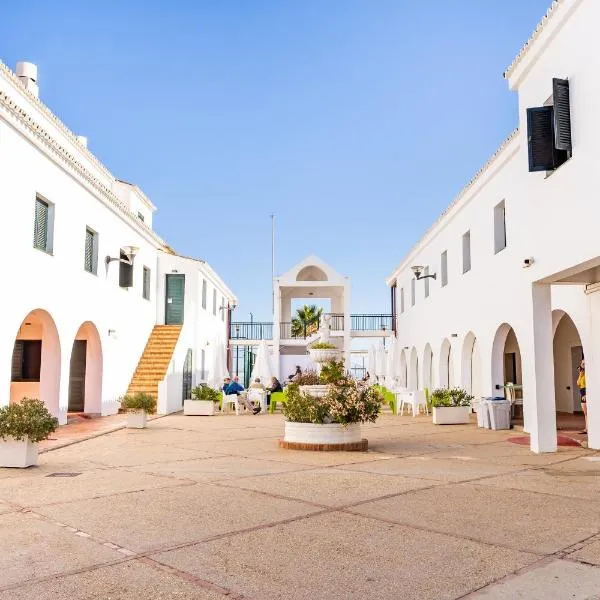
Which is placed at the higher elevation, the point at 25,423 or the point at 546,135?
the point at 546,135

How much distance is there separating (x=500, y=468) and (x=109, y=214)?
12443mm

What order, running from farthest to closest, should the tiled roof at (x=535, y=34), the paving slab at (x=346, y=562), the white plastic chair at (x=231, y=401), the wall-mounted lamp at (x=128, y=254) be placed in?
the white plastic chair at (x=231, y=401)
the wall-mounted lamp at (x=128, y=254)
the tiled roof at (x=535, y=34)
the paving slab at (x=346, y=562)

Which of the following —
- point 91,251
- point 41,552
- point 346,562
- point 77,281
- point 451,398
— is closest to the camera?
point 346,562

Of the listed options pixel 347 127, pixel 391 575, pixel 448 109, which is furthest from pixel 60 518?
pixel 347 127

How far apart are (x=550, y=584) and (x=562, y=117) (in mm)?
6444

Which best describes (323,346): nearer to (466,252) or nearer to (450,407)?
(450,407)

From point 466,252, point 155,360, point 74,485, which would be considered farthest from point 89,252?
point 74,485

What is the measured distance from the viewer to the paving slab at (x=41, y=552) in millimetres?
3774

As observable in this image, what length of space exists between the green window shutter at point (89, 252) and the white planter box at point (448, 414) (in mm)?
8972

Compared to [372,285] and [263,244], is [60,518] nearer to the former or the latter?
[372,285]

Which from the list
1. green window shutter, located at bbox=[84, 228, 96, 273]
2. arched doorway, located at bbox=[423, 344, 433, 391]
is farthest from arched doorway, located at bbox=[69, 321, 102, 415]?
arched doorway, located at bbox=[423, 344, 433, 391]

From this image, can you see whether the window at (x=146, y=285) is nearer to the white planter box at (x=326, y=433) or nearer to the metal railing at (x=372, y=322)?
the metal railing at (x=372, y=322)

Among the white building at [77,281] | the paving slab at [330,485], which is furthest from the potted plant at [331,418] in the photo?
the white building at [77,281]

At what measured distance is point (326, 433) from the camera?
31.9 feet
